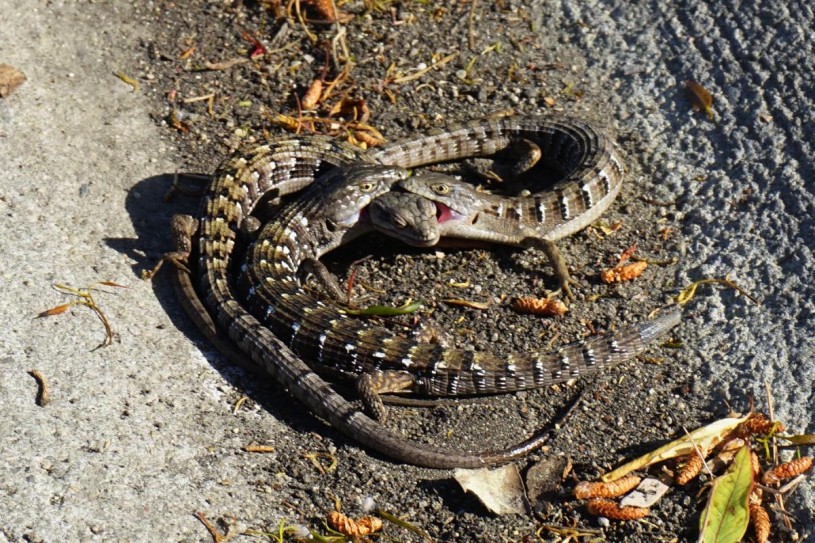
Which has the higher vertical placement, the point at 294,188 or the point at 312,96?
the point at 312,96

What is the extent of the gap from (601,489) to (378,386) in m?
1.29

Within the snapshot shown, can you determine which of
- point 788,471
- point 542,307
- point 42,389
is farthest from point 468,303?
point 42,389

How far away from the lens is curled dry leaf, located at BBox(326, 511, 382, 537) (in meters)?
4.60

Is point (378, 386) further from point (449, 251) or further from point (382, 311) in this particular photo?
point (449, 251)

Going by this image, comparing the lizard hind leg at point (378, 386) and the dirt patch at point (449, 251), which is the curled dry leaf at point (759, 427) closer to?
the dirt patch at point (449, 251)

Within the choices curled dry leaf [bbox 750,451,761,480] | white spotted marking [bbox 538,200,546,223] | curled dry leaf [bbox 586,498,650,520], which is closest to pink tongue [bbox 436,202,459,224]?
white spotted marking [bbox 538,200,546,223]

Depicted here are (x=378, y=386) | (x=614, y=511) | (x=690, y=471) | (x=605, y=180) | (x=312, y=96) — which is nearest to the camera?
(x=614, y=511)

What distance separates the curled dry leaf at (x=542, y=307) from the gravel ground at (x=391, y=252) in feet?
0.20

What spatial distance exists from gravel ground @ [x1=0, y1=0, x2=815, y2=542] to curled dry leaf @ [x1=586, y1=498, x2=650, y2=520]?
0.22 ft

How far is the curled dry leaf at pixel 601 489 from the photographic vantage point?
479 cm

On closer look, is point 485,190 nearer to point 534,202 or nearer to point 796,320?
point 534,202

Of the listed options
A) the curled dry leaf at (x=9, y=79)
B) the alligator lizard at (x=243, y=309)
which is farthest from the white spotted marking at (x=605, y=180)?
the curled dry leaf at (x=9, y=79)

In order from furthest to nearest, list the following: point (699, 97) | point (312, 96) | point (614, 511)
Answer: point (312, 96)
point (699, 97)
point (614, 511)

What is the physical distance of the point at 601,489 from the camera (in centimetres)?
479
